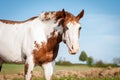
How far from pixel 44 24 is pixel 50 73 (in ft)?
4.60

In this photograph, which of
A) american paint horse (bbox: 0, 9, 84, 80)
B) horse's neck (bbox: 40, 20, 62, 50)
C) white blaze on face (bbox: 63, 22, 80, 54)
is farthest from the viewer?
horse's neck (bbox: 40, 20, 62, 50)

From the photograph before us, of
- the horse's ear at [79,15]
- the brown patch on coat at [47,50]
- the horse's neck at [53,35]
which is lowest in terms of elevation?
the brown patch on coat at [47,50]

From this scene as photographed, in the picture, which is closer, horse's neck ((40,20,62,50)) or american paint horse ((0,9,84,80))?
american paint horse ((0,9,84,80))

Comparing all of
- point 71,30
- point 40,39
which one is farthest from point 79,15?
point 40,39

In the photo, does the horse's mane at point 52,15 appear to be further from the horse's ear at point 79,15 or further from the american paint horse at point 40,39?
the horse's ear at point 79,15

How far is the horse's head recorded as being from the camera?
25.7 ft

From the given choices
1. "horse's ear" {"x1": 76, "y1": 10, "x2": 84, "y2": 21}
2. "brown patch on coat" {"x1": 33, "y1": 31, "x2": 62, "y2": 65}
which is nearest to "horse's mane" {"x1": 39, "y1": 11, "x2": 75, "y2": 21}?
"horse's ear" {"x1": 76, "y1": 10, "x2": 84, "y2": 21}

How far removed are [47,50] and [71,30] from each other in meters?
1.00

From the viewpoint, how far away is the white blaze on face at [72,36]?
780 centimetres

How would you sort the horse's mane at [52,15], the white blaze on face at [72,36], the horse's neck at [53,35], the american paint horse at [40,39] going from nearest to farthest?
the white blaze on face at [72,36], the american paint horse at [40,39], the horse's mane at [52,15], the horse's neck at [53,35]

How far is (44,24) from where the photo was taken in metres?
8.80

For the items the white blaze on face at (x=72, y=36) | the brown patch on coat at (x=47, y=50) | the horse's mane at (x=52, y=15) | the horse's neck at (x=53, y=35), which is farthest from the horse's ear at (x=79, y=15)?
the brown patch on coat at (x=47, y=50)

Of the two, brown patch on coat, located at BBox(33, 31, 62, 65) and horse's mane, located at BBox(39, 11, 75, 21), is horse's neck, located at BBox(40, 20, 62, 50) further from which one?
horse's mane, located at BBox(39, 11, 75, 21)

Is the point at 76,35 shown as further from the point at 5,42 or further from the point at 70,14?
the point at 5,42
